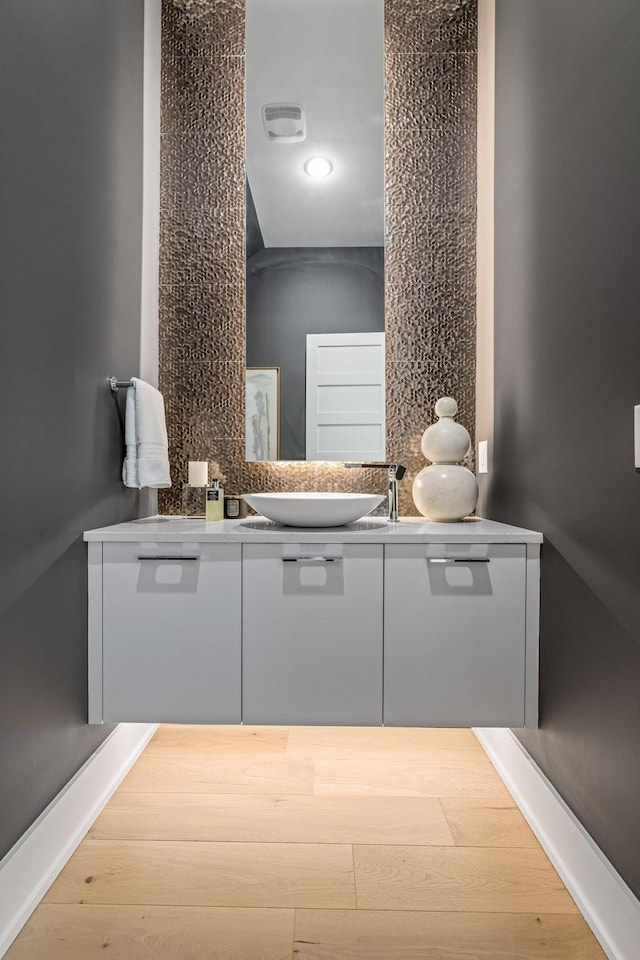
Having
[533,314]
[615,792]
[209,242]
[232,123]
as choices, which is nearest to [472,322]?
[533,314]

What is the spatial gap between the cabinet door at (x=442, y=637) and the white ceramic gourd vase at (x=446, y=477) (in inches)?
12.8

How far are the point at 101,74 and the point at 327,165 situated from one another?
0.81 m

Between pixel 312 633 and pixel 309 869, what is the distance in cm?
54

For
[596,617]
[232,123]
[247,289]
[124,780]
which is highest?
[232,123]

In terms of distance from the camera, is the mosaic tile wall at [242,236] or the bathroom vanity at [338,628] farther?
the mosaic tile wall at [242,236]

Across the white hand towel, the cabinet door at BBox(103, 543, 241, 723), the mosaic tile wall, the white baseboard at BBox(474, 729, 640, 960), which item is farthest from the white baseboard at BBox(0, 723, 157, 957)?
the white baseboard at BBox(474, 729, 640, 960)

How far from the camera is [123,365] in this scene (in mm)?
1819

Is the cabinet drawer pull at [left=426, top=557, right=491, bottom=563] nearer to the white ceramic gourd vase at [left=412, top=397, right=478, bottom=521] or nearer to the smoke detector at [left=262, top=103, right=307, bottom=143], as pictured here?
the white ceramic gourd vase at [left=412, top=397, right=478, bottom=521]

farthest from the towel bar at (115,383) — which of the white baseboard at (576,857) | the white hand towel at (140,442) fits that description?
the white baseboard at (576,857)

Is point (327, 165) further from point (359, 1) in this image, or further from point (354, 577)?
point (354, 577)

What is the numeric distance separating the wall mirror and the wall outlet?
0.34 m

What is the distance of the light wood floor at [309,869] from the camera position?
1.16 metres

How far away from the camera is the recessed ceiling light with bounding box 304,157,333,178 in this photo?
211 cm

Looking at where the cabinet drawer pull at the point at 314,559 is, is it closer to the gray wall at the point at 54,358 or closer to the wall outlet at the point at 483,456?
the gray wall at the point at 54,358
